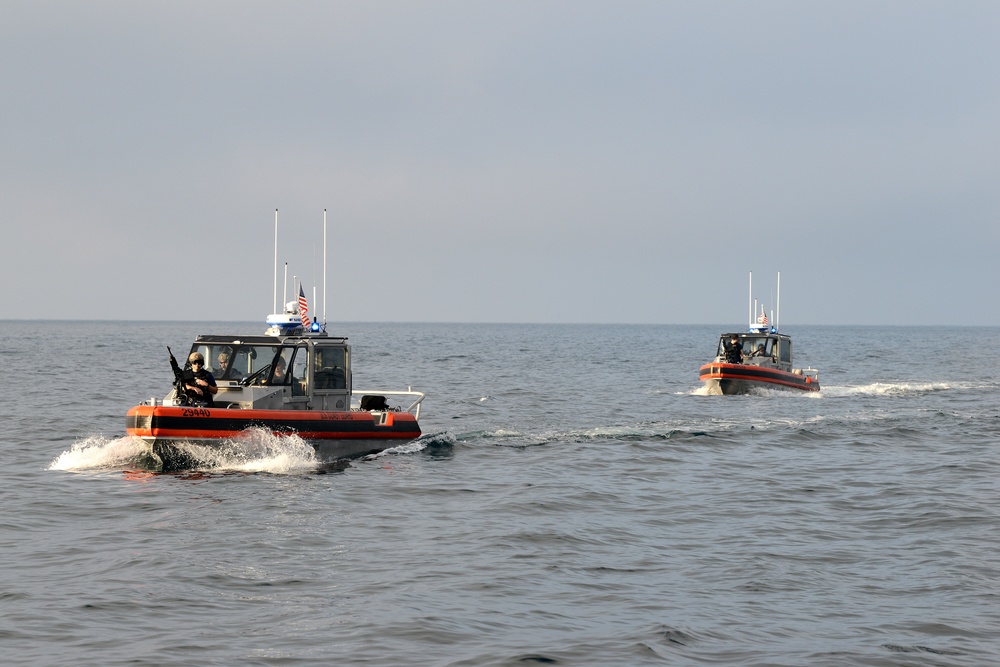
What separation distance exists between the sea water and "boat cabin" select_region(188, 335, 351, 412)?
927 mm

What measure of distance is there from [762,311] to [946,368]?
29.5 meters

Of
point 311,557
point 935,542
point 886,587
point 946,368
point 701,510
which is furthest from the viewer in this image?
point 946,368

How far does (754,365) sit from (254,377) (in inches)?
883

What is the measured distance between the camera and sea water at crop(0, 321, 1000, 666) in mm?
9102

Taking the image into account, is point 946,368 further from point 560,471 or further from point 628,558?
point 628,558

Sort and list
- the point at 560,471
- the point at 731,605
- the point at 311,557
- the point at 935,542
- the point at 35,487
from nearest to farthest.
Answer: the point at 731,605
the point at 311,557
the point at 935,542
the point at 35,487
the point at 560,471

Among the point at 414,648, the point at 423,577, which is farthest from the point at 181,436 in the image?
the point at 414,648

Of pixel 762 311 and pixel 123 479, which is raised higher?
pixel 762 311

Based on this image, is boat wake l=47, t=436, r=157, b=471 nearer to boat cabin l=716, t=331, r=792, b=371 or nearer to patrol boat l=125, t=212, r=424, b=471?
patrol boat l=125, t=212, r=424, b=471

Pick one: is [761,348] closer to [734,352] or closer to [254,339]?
[734,352]

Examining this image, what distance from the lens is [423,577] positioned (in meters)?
11.3

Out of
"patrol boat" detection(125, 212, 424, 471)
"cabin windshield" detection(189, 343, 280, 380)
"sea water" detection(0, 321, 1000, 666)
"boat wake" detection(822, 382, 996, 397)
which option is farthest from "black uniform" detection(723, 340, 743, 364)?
"cabin windshield" detection(189, 343, 280, 380)

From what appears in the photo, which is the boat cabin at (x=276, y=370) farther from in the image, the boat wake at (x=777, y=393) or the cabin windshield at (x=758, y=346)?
the cabin windshield at (x=758, y=346)

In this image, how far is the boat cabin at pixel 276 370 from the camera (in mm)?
18750
